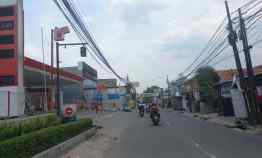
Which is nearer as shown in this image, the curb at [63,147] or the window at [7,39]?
the curb at [63,147]

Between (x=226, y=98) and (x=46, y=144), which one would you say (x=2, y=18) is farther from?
(x=46, y=144)

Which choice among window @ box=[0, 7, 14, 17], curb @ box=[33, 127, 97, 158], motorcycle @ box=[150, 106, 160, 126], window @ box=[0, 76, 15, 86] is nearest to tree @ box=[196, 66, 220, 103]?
motorcycle @ box=[150, 106, 160, 126]

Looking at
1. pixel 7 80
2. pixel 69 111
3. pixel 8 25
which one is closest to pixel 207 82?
pixel 7 80

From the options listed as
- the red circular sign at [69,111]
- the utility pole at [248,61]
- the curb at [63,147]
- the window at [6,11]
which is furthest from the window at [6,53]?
the curb at [63,147]

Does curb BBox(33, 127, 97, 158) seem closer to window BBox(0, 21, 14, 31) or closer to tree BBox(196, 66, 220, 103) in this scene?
tree BBox(196, 66, 220, 103)

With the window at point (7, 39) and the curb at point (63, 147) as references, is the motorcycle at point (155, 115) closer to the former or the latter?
the curb at point (63, 147)

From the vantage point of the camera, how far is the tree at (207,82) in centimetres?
5228

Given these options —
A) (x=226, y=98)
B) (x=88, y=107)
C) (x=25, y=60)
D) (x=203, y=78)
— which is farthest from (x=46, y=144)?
(x=88, y=107)

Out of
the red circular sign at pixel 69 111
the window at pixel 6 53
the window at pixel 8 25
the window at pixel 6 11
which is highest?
the window at pixel 6 11

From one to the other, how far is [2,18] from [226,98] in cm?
3077

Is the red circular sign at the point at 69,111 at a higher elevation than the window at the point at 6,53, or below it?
below

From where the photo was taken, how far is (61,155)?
41.9 ft

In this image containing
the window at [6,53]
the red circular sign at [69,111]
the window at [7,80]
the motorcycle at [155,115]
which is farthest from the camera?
the window at [6,53]

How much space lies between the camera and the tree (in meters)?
52.3
